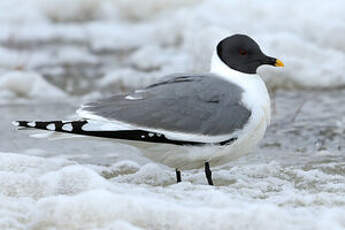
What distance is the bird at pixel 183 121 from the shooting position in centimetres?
423

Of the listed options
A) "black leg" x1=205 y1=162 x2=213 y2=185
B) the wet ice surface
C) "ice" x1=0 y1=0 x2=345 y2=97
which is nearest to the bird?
"black leg" x1=205 y1=162 x2=213 y2=185

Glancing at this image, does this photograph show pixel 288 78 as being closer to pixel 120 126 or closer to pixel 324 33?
pixel 324 33

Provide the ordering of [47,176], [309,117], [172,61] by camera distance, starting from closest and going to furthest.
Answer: [47,176] → [309,117] → [172,61]

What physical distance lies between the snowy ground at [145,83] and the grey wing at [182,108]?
0.88 ft

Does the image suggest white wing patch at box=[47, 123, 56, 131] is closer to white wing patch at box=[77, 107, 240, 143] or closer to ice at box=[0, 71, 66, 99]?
white wing patch at box=[77, 107, 240, 143]

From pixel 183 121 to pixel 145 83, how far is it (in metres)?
3.91

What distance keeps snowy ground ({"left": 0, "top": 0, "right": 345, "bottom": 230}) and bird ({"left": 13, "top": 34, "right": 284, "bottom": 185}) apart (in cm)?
21

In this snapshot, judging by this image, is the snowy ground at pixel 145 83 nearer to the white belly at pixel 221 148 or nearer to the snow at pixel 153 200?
the snow at pixel 153 200

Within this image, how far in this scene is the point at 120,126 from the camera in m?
4.23

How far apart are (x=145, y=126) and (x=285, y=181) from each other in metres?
0.97

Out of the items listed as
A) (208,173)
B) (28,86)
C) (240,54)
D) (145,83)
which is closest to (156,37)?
(145,83)

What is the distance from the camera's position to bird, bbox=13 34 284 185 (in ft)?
13.9

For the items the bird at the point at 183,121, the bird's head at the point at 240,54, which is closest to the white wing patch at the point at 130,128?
the bird at the point at 183,121

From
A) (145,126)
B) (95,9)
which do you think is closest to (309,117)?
(145,126)
